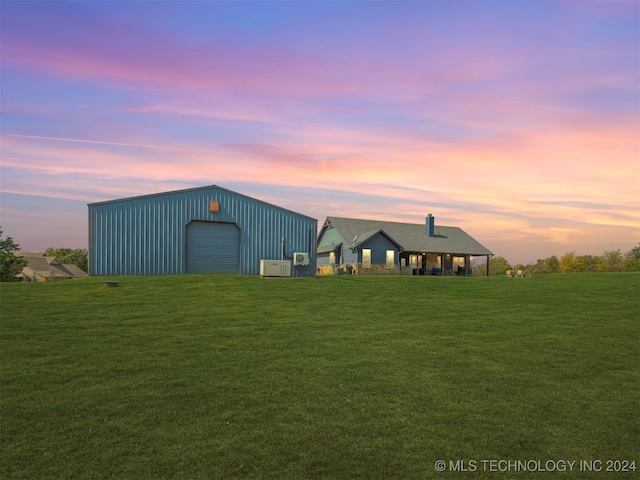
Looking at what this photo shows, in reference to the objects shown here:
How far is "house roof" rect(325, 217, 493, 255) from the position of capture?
151ft

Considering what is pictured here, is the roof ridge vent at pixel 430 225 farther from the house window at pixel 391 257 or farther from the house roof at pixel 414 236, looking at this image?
the house window at pixel 391 257

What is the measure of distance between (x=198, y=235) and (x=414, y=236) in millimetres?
25998

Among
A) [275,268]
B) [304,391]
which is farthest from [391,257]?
[304,391]

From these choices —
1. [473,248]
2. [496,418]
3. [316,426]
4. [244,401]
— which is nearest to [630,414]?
[496,418]

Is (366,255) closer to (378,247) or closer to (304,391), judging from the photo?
(378,247)

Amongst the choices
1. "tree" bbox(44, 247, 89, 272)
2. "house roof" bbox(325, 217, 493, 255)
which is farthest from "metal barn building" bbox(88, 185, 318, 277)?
"tree" bbox(44, 247, 89, 272)

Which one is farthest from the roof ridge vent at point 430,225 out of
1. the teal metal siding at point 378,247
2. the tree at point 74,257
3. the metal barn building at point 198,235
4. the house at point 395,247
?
the tree at point 74,257

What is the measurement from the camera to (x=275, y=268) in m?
28.2

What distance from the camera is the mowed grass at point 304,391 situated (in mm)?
6289

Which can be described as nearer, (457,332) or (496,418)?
(496,418)

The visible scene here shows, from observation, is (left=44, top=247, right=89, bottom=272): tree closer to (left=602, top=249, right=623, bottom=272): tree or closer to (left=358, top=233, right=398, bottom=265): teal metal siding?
(left=358, top=233, right=398, bottom=265): teal metal siding

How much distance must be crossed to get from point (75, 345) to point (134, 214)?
17.4 m

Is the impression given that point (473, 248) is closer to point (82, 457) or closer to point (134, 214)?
point (134, 214)

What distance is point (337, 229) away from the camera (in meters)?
46.5
